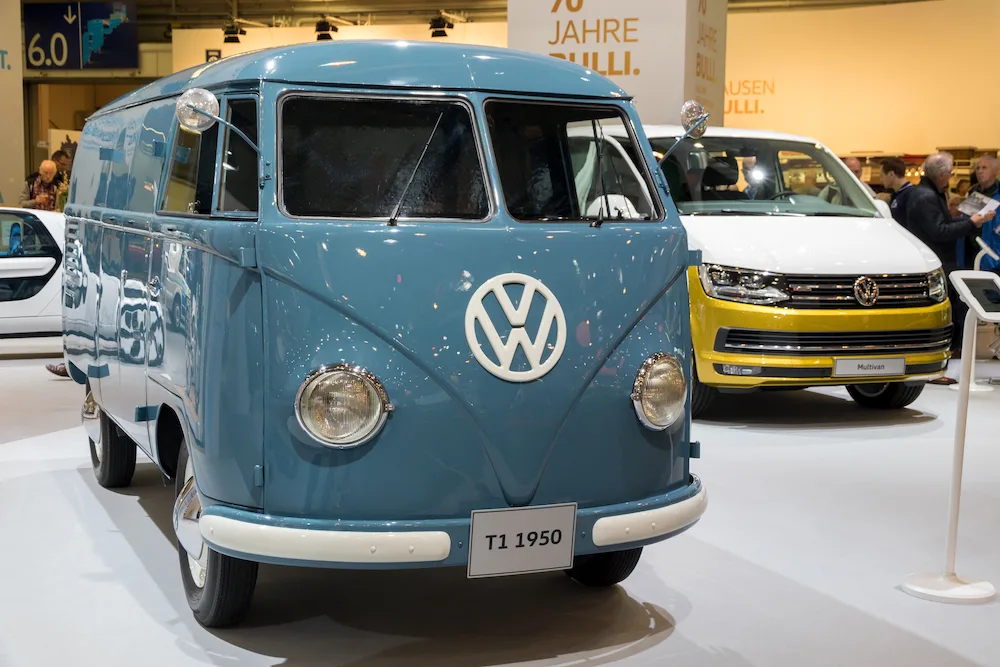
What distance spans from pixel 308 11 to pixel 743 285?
16.1 meters

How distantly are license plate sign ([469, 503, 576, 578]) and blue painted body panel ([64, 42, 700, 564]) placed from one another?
0.20 feet

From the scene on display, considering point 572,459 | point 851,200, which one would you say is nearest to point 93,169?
point 572,459

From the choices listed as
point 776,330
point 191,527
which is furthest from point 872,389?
point 191,527

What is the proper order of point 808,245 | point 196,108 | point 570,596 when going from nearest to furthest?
point 196,108
point 570,596
point 808,245

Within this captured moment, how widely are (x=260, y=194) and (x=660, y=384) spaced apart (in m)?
1.42

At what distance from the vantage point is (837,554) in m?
5.23

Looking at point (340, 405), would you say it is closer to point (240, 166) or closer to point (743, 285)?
point (240, 166)

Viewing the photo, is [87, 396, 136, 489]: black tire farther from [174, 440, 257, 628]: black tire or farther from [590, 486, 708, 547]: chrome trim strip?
[590, 486, 708, 547]: chrome trim strip

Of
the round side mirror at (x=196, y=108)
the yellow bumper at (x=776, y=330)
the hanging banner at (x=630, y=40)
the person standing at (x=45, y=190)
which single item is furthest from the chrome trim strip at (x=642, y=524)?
the person standing at (x=45, y=190)

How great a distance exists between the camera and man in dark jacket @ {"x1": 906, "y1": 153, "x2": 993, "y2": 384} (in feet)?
35.3

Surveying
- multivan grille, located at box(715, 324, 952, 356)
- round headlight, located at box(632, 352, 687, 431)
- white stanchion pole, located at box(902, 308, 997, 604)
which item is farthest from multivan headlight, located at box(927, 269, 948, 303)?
round headlight, located at box(632, 352, 687, 431)

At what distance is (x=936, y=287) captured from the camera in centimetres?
804

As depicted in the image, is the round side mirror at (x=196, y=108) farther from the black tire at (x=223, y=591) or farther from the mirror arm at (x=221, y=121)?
the black tire at (x=223, y=591)

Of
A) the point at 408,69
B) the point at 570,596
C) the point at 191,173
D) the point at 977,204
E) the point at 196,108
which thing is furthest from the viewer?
the point at 977,204
